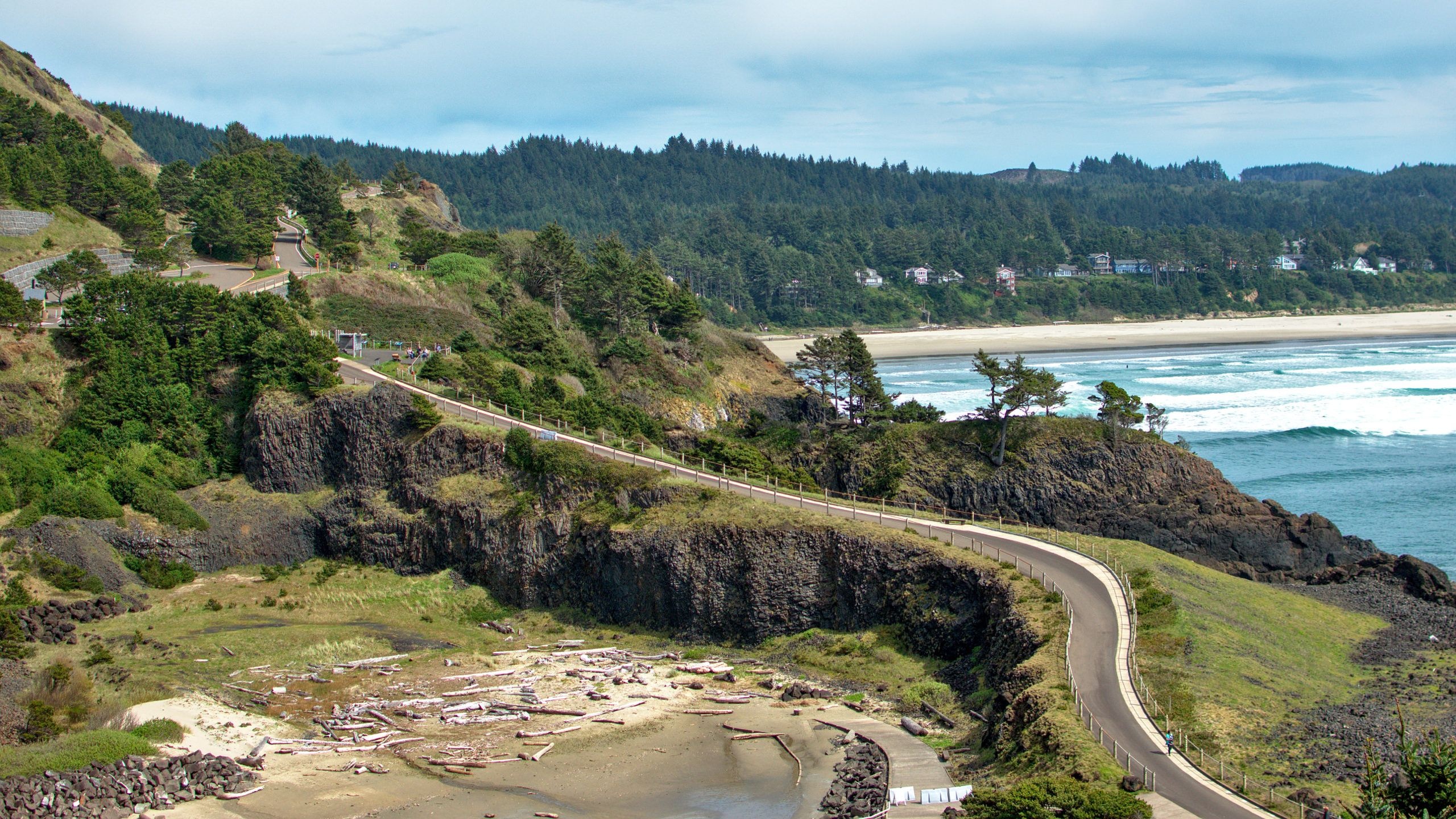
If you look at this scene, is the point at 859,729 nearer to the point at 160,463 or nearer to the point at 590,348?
the point at 160,463

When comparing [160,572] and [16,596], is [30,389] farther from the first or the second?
[16,596]

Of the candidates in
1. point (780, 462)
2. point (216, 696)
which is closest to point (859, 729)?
point (216, 696)

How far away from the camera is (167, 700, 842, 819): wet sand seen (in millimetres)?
30000

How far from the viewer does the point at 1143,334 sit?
161m

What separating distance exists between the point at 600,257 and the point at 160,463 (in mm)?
32738

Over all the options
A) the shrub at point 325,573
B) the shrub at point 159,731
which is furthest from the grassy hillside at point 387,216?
the shrub at point 159,731

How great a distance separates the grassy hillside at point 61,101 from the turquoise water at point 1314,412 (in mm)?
74875

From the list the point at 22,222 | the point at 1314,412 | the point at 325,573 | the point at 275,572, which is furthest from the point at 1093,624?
the point at 22,222

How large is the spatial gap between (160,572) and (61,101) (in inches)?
3184

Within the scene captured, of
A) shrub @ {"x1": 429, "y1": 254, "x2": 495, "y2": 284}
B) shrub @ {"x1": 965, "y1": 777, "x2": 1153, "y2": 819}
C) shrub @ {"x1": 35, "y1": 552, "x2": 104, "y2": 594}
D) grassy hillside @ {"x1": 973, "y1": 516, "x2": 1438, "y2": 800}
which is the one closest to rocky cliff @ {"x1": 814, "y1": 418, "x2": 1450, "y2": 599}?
grassy hillside @ {"x1": 973, "y1": 516, "x2": 1438, "y2": 800}

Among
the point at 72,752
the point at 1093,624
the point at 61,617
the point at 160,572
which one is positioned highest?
the point at 1093,624

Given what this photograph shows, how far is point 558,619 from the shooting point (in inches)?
1853

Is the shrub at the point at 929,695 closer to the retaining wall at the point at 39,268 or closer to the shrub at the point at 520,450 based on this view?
the shrub at the point at 520,450

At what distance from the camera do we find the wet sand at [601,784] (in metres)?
30.0
